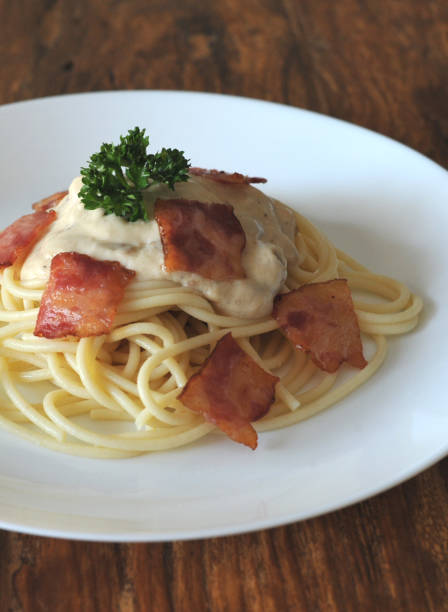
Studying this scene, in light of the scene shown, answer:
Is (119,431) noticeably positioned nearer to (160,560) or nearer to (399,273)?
(160,560)

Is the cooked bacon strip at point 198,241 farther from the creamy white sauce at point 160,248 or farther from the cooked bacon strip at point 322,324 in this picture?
the cooked bacon strip at point 322,324

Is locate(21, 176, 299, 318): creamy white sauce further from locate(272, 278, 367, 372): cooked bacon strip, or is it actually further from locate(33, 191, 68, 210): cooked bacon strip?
locate(33, 191, 68, 210): cooked bacon strip

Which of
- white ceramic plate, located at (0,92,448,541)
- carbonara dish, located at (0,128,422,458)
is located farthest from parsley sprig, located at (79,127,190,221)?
white ceramic plate, located at (0,92,448,541)

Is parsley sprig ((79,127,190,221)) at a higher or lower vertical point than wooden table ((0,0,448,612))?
higher

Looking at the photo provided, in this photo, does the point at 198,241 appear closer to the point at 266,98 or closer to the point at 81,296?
the point at 81,296

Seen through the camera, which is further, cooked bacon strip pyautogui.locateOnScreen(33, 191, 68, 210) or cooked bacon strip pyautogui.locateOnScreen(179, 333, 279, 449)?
cooked bacon strip pyautogui.locateOnScreen(33, 191, 68, 210)

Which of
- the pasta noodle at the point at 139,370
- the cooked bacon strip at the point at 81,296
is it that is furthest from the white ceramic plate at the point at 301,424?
the cooked bacon strip at the point at 81,296

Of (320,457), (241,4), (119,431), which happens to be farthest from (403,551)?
(241,4)
